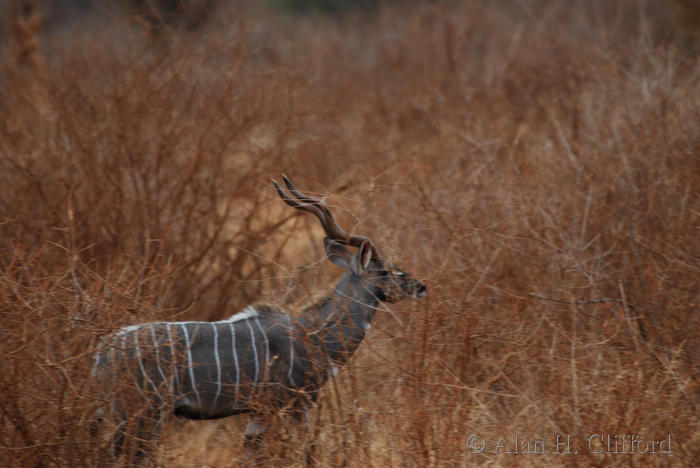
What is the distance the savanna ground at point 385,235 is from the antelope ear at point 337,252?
0.20 metres

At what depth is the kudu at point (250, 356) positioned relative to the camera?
317 centimetres

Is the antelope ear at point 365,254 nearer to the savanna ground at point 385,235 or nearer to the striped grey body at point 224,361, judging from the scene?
the savanna ground at point 385,235

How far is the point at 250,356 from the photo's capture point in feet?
11.5

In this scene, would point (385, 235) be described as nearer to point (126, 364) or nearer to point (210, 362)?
point (210, 362)

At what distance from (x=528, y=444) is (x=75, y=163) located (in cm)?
374

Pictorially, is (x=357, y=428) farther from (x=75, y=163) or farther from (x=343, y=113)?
(x=343, y=113)

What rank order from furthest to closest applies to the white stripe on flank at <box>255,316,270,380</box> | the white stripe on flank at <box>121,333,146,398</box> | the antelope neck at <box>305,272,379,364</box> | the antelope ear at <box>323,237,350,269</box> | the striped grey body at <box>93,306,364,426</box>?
the antelope ear at <box>323,237,350,269</box>, the antelope neck at <box>305,272,379,364</box>, the white stripe on flank at <box>255,316,270,380</box>, the striped grey body at <box>93,306,364,426</box>, the white stripe on flank at <box>121,333,146,398</box>

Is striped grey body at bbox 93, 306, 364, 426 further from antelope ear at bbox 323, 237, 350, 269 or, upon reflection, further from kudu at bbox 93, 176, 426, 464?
antelope ear at bbox 323, 237, 350, 269

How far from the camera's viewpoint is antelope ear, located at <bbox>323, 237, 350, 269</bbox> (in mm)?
3793

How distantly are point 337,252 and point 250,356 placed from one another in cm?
69

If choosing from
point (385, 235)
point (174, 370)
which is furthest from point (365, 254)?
point (174, 370)

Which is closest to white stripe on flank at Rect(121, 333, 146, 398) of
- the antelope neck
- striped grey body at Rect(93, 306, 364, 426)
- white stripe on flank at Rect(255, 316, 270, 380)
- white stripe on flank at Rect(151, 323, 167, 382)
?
striped grey body at Rect(93, 306, 364, 426)

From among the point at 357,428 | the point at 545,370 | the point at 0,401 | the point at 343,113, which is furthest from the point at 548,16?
the point at 0,401

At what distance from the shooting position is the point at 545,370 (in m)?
3.53
